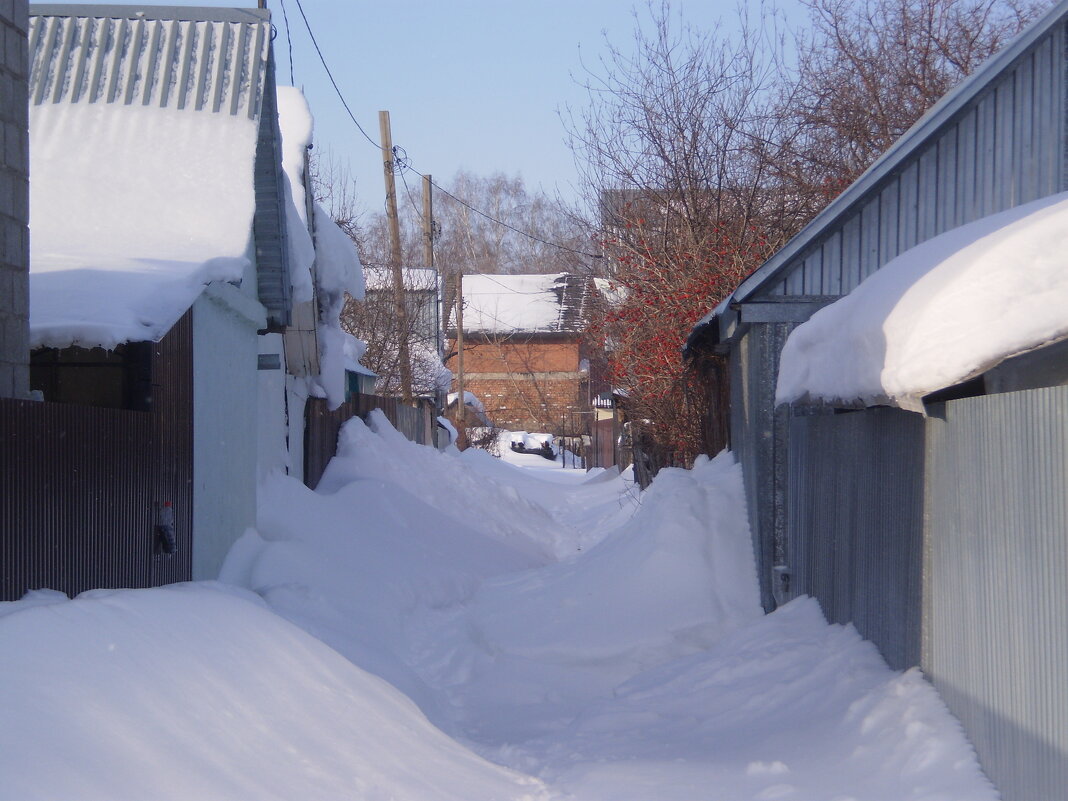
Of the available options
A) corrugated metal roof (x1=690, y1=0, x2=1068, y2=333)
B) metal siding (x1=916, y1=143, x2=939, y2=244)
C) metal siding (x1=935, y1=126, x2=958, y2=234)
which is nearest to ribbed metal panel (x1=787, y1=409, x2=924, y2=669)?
corrugated metal roof (x1=690, y1=0, x2=1068, y2=333)

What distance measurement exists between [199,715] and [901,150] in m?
7.39

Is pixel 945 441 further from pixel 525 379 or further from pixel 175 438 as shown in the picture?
pixel 525 379

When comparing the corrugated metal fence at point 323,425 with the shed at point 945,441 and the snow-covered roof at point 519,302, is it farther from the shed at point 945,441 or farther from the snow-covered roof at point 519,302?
the snow-covered roof at point 519,302

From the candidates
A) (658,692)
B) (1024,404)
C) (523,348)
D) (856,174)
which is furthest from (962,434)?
(523,348)

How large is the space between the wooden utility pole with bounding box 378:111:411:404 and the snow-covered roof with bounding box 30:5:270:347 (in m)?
12.3

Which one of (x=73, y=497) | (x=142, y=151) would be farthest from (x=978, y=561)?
(x=142, y=151)

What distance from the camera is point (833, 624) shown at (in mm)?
7059

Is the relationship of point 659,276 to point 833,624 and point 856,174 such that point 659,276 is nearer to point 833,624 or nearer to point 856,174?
point 856,174

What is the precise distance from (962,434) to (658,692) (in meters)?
3.50

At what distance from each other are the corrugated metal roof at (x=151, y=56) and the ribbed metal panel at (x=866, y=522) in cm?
560

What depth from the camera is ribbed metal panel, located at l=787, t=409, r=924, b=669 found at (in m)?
5.38

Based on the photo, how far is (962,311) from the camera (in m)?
4.27

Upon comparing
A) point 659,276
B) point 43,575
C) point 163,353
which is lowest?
point 43,575

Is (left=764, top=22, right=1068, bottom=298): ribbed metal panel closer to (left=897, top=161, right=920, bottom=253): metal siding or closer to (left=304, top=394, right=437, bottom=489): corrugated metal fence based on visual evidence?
(left=897, top=161, right=920, bottom=253): metal siding
